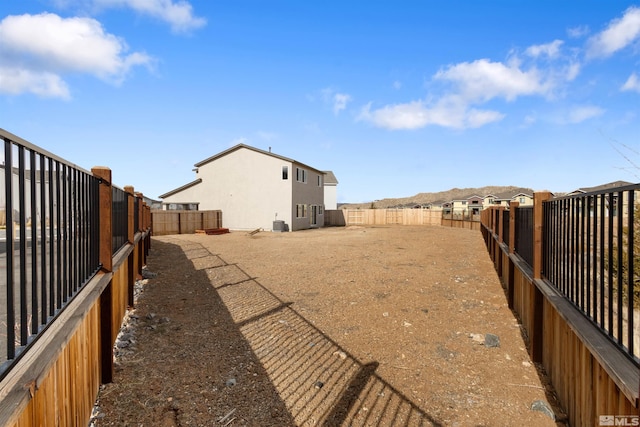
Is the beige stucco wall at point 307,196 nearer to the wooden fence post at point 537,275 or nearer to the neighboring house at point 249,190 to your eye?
the neighboring house at point 249,190

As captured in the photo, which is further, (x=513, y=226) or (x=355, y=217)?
(x=355, y=217)

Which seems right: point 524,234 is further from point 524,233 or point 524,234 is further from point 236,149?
point 236,149

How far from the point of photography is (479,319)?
251 inches

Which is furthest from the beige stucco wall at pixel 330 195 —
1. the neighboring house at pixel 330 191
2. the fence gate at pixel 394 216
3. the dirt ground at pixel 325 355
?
the dirt ground at pixel 325 355

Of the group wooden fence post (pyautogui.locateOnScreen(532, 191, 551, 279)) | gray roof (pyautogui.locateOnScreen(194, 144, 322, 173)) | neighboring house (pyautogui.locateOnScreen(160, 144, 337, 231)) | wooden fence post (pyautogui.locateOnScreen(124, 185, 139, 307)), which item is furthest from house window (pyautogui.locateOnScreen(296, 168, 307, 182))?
wooden fence post (pyautogui.locateOnScreen(532, 191, 551, 279))

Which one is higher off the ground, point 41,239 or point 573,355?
point 41,239

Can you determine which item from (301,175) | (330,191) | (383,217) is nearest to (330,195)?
(330,191)

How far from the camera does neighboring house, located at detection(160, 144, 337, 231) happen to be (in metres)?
27.4

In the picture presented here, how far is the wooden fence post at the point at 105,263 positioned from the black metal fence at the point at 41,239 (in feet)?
0.37

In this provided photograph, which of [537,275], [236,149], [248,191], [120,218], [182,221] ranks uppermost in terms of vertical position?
[236,149]

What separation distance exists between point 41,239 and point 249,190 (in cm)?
2622

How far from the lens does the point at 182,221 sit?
2544 centimetres

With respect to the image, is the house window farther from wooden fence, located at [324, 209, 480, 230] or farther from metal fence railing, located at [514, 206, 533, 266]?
metal fence railing, located at [514, 206, 533, 266]

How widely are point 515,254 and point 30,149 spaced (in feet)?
24.0
